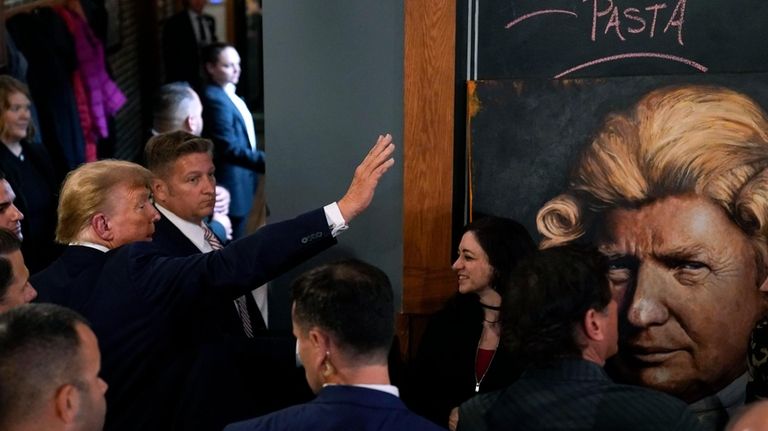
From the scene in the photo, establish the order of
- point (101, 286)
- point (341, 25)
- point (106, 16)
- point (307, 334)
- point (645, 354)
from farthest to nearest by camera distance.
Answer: point (106, 16) → point (341, 25) → point (645, 354) → point (101, 286) → point (307, 334)

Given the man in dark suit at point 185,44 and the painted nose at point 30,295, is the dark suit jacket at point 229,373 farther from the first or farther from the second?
the man in dark suit at point 185,44

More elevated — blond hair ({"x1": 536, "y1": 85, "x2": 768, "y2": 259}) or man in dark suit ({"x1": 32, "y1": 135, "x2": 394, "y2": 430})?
blond hair ({"x1": 536, "y1": 85, "x2": 768, "y2": 259})

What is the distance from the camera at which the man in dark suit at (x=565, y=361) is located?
2.40m

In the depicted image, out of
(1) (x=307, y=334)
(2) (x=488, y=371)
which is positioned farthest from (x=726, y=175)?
(1) (x=307, y=334)

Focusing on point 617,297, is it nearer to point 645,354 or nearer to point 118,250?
point 645,354

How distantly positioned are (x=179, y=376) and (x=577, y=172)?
1.36 m

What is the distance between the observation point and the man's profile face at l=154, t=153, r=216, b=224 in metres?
3.96

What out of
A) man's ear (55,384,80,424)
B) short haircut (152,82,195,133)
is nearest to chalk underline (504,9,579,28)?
man's ear (55,384,80,424)

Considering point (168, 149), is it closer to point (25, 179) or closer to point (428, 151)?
point (428, 151)

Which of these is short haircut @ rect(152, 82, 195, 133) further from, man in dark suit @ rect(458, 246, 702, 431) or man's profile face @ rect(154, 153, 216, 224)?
man in dark suit @ rect(458, 246, 702, 431)

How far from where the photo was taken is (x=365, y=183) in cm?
338

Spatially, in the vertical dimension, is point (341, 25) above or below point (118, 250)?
above

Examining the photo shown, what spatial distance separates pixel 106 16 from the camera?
7.93m

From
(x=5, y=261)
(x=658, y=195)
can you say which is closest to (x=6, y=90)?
(x=5, y=261)
